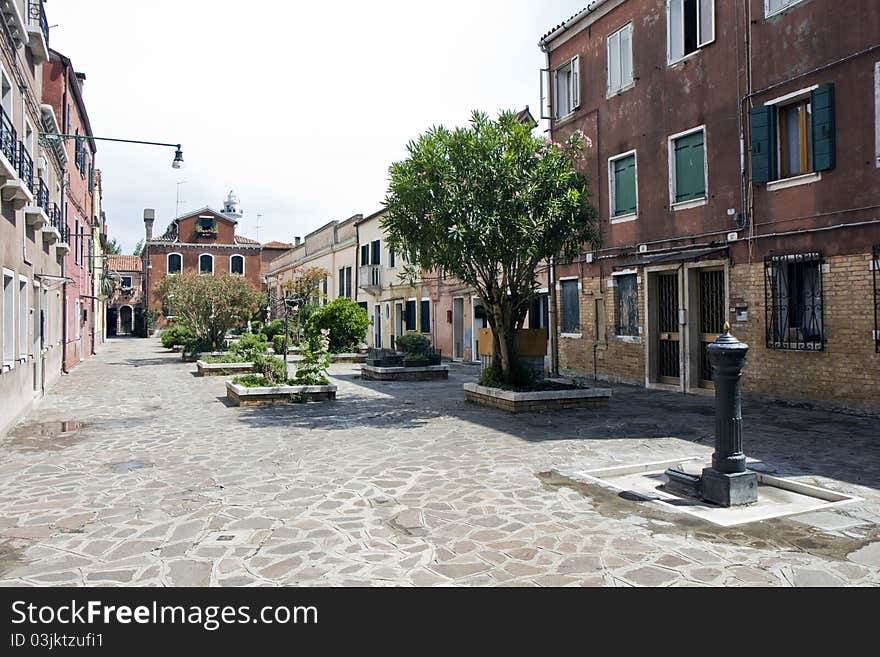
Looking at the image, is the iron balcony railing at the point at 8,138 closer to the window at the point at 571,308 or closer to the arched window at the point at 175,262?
the window at the point at 571,308

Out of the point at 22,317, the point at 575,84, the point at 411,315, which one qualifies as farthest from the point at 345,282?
the point at 22,317

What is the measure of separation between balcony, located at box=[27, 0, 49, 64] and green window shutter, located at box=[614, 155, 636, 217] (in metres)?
12.0

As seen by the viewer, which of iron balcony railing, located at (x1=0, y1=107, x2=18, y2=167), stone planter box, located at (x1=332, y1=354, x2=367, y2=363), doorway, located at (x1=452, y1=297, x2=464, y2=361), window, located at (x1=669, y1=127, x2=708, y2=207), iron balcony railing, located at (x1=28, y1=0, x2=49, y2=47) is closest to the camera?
iron balcony railing, located at (x1=0, y1=107, x2=18, y2=167)

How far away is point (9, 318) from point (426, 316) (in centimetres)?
1821

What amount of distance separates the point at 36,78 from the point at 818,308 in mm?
15436

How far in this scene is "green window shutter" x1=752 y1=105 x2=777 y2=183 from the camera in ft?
39.3

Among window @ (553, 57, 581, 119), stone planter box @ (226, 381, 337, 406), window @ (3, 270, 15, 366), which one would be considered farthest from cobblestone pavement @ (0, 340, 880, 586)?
window @ (553, 57, 581, 119)

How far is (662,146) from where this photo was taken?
14.5m

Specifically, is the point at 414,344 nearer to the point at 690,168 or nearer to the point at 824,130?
the point at 690,168

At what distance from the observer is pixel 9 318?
1040 cm

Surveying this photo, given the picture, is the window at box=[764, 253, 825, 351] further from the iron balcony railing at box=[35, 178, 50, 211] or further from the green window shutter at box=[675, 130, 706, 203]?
the iron balcony railing at box=[35, 178, 50, 211]

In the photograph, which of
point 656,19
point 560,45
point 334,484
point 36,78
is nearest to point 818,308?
point 656,19

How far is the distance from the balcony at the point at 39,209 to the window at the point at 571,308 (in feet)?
38.7
